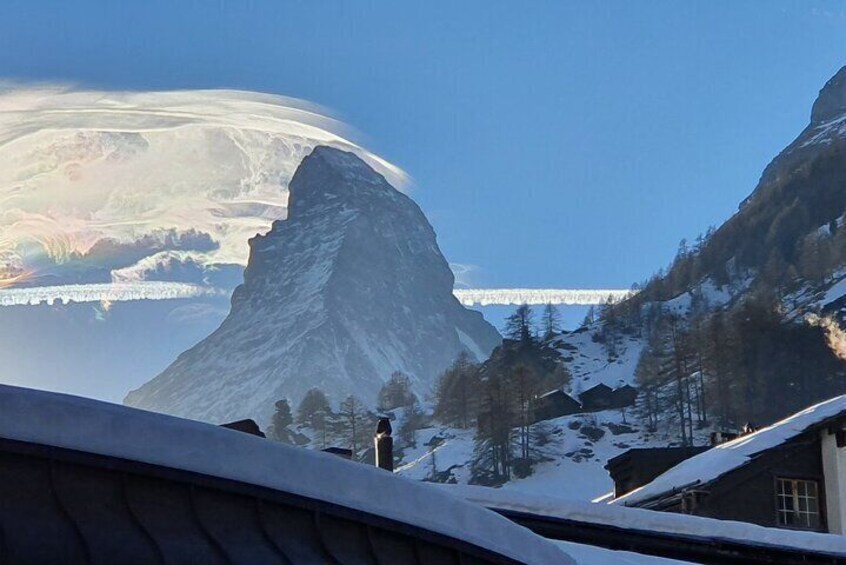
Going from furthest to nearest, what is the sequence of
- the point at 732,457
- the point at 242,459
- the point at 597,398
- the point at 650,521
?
the point at 597,398
the point at 732,457
the point at 650,521
the point at 242,459

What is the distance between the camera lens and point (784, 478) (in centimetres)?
2514

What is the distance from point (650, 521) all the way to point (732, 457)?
11.2 metres

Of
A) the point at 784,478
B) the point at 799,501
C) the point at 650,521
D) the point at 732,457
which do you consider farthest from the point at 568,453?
the point at 650,521

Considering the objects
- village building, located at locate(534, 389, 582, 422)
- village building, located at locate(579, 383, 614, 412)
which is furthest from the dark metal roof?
village building, located at locate(579, 383, 614, 412)

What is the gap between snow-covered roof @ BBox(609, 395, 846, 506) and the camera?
80.0 ft

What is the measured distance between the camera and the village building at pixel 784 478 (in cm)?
2447

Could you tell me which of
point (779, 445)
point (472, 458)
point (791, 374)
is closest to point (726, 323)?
point (791, 374)

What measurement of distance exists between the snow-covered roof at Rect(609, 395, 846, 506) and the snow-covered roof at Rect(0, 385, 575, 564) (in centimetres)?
1475

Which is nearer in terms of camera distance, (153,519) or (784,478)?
(153,519)

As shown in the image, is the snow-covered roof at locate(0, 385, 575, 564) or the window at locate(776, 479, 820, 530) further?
the window at locate(776, 479, 820, 530)

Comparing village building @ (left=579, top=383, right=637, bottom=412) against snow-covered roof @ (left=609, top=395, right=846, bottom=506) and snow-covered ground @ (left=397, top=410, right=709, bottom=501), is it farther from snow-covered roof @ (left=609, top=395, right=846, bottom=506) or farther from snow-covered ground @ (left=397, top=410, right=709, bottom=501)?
snow-covered roof @ (left=609, top=395, right=846, bottom=506)

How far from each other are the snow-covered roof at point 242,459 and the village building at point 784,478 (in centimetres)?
1508

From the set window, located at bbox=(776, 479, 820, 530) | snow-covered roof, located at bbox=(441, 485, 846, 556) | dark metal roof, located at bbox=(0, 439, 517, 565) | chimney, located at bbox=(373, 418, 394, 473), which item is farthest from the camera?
window, located at bbox=(776, 479, 820, 530)

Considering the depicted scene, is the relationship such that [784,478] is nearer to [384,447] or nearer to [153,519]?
[384,447]
